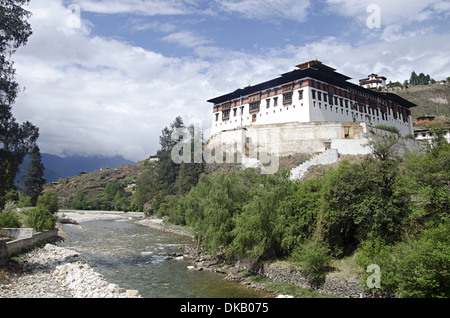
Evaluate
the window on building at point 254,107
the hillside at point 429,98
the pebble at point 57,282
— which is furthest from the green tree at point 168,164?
the hillside at point 429,98

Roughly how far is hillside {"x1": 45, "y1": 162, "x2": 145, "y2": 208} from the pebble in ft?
298

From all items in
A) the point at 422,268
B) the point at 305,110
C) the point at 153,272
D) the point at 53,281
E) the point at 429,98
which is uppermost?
the point at 429,98

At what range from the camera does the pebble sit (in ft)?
50.8

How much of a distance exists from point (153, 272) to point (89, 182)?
395 feet

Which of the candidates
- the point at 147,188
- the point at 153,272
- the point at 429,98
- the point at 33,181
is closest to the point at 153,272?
the point at 153,272

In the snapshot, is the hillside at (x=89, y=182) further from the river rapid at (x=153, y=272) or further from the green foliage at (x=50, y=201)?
the river rapid at (x=153, y=272)

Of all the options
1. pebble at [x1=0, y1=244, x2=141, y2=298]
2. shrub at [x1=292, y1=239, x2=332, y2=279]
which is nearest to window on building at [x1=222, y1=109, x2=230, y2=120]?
pebble at [x1=0, y1=244, x2=141, y2=298]

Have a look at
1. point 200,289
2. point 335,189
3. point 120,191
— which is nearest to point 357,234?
point 335,189

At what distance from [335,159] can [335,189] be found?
57.1ft

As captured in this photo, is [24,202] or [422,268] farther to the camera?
[24,202]

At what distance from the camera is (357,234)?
19.5 meters

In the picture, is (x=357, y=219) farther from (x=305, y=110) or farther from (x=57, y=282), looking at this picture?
(x=305, y=110)

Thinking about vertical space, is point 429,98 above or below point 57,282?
above

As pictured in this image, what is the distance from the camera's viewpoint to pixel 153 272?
21516 millimetres
